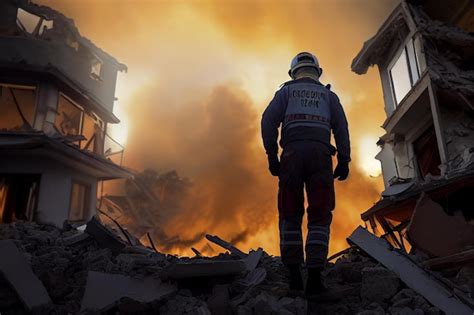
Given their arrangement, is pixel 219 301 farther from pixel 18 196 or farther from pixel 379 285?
pixel 18 196

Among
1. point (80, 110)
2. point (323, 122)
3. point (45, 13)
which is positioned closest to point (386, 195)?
point (323, 122)

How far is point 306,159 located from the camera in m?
2.77

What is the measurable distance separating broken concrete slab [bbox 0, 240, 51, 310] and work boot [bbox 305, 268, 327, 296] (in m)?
2.03

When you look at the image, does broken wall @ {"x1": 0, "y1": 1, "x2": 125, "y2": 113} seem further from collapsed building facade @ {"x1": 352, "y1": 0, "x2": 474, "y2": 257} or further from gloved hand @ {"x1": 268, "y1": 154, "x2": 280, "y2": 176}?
collapsed building facade @ {"x1": 352, "y1": 0, "x2": 474, "y2": 257}

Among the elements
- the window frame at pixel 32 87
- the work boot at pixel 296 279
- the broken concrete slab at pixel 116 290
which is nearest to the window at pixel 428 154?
the work boot at pixel 296 279

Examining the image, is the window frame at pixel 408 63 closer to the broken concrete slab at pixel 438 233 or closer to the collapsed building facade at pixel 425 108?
the collapsed building facade at pixel 425 108

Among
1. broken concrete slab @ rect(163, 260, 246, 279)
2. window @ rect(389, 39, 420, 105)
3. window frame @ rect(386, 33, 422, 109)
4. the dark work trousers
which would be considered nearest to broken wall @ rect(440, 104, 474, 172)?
window frame @ rect(386, 33, 422, 109)

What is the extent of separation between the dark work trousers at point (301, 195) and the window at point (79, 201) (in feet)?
40.2

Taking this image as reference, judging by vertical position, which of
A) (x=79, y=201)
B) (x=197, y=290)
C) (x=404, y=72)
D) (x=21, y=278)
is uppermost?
(x=404, y=72)

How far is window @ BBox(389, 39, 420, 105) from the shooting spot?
30.7 ft

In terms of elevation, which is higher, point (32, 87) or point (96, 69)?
point (96, 69)

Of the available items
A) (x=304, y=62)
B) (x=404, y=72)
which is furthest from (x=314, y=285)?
(x=404, y=72)

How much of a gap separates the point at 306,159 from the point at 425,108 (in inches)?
313

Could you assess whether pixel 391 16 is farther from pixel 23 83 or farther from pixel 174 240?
pixel 174 240
